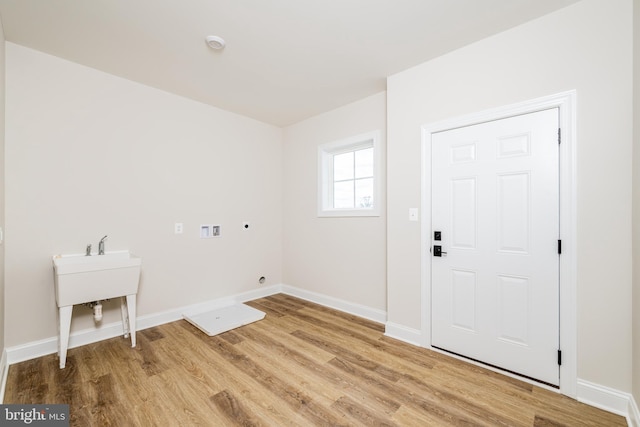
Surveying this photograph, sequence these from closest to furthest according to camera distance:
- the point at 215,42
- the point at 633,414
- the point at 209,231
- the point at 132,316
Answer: the point at 633,414 < the point at 215,42 < the point at 132,316 < the point at 209,231

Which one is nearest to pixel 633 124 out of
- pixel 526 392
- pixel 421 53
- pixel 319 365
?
pixel 421 53

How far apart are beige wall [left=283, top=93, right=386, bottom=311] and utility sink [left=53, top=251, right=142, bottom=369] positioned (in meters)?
2.10

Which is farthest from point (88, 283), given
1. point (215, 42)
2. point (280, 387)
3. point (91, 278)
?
point (215, 42)

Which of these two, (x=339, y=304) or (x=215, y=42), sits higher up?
(x=215, y=42)

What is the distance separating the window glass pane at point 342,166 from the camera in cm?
363

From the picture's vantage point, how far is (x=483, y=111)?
7.07 feet

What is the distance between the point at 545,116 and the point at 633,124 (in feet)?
1.43

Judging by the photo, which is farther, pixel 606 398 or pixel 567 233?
pixel 567 233

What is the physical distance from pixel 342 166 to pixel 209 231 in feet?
6.40

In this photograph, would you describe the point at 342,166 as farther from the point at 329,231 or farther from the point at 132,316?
the point at 132,316

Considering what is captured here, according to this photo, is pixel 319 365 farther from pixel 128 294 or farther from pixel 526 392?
pixel 128 294

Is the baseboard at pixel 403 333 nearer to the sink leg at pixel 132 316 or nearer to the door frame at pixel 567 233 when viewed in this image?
the door frame at pixel 567 233

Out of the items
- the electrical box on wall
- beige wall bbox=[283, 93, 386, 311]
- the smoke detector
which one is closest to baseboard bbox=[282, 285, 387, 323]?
beige wall bbox=[283, 93, 386, 311]

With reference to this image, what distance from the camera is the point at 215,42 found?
216 cm
